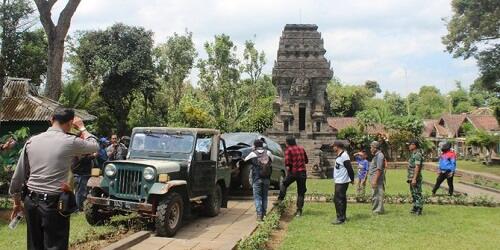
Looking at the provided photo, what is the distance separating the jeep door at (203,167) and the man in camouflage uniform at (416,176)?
Result: 4567 mm

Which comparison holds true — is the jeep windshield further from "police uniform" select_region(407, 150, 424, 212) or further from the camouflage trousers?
the camouflage trousers

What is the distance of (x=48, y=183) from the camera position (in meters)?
4.99

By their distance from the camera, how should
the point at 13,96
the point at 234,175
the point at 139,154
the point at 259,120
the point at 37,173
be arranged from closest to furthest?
the point at 37,173
the point at 139,154
the point at 234,175
the point at 13,96
the point at 259,120

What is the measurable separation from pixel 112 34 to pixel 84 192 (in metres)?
26.6

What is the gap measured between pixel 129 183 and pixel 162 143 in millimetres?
1442

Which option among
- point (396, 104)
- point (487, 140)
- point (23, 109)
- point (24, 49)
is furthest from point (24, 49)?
point (396, 104)

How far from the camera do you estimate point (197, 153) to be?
1037 cm

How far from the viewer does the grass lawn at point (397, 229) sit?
859 centimetres

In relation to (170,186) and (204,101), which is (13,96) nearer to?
(170,186)

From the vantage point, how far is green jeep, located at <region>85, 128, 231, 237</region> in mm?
8883

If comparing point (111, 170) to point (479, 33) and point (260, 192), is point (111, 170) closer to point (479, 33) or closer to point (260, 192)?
point (260, 192)

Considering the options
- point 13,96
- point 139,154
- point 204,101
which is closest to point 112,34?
point 204,101

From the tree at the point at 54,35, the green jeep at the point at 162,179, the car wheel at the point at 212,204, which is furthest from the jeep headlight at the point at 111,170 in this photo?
the tree at the point at 54,35

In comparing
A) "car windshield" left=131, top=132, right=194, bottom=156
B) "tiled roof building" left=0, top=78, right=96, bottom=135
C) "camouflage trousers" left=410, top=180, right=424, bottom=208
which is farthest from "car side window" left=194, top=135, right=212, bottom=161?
"tiled roof building" left=0, top=78, right=96, bottom=135
